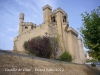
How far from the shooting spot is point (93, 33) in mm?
13016

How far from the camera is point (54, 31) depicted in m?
33.9

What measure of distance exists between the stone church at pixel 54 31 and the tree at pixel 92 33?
16851 millimetres

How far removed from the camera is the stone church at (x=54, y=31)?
32312 mm

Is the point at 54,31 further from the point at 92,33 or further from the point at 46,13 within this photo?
the point at 92,33

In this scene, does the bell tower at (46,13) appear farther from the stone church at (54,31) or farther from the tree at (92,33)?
the tree at (92,33)

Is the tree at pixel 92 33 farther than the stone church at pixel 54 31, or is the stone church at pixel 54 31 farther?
the stone church at pixel 54 31

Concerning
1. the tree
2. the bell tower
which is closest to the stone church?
the bell tower

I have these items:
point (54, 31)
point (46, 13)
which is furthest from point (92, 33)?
point (46, 13)

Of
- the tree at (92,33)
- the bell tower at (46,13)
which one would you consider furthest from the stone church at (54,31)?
the tree at (92,33)

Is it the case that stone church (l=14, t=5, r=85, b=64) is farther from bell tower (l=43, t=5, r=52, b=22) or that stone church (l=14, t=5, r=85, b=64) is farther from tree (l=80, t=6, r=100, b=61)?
tree (l=80, t=6, r=100, b=61)

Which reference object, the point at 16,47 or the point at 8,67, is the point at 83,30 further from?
the point at 16,47

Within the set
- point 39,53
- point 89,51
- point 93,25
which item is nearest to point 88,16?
point 93,25

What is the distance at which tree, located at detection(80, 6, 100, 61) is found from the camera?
1272 cm

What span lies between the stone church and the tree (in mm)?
16851
